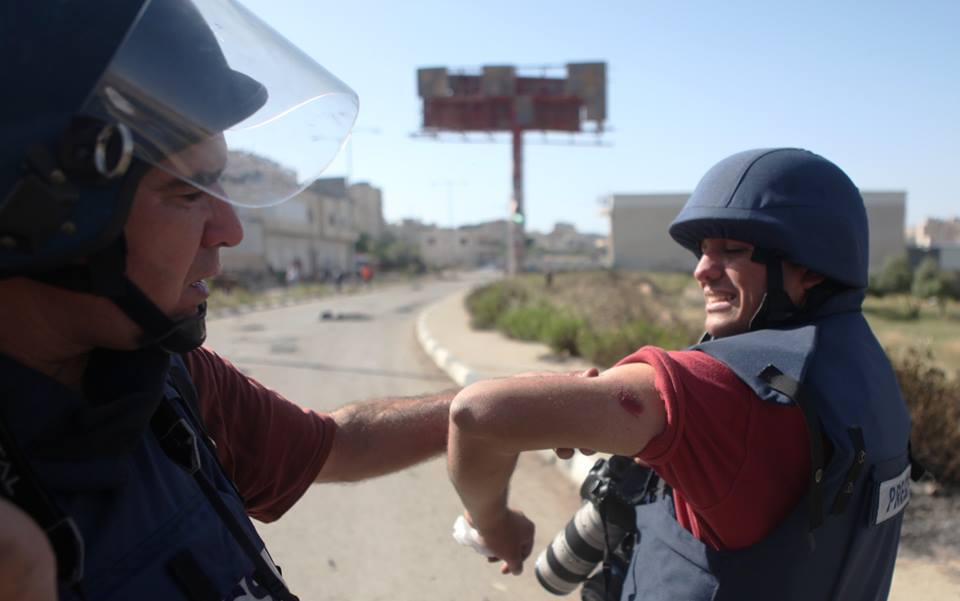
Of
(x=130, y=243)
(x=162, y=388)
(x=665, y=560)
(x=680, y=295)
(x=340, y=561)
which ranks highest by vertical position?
(x=130, y=243)

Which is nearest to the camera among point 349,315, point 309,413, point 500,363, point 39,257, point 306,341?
point 39,257

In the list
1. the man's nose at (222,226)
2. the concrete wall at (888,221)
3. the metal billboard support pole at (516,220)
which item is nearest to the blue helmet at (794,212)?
the man's nose at (222,226)

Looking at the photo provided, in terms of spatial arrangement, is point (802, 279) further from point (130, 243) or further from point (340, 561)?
point (340, 561)

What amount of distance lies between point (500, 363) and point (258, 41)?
27.4 ft

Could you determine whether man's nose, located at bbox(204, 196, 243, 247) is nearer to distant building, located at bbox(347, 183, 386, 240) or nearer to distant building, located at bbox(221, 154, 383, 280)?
distant building, located at bbox(221, 154, 383, 280)

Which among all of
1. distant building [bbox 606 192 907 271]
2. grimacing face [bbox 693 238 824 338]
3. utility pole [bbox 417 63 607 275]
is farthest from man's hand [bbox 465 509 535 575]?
utility pole [bbox 417 63 607 275]

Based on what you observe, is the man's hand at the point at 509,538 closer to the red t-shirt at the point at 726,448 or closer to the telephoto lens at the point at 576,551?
the telephoto lens at the point at 576,551

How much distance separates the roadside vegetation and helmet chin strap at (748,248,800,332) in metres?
3.14

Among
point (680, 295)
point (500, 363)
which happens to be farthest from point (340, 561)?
point (680, 295)

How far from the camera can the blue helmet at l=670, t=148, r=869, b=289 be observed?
1575mm

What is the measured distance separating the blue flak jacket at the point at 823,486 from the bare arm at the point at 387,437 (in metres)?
0.67

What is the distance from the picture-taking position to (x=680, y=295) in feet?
77.5

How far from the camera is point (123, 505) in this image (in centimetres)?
108

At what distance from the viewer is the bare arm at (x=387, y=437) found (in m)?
1.90
